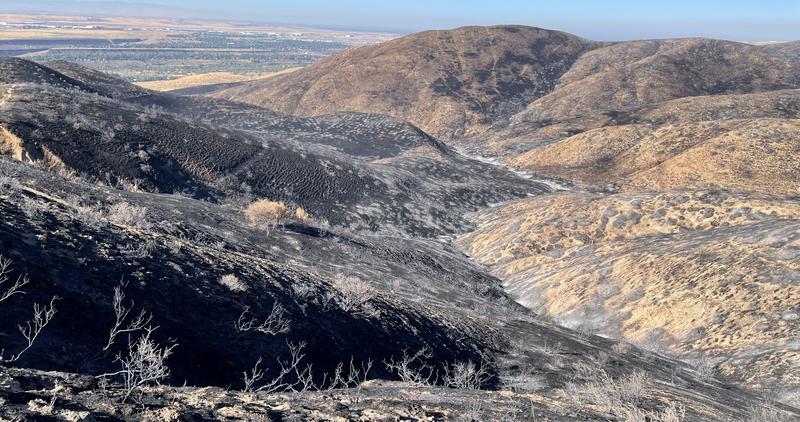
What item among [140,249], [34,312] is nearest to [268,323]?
[140,249]

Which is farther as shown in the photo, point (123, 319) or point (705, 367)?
point (705, 367)

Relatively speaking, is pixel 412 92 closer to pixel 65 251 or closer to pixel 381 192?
pixel 381 192

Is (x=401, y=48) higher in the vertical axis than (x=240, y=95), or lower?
higher

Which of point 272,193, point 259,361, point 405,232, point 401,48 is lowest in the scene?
point 405,232

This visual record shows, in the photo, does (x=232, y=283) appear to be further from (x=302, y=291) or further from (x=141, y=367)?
(x=141, y=367)

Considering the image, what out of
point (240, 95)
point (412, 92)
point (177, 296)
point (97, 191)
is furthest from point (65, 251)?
point (240, 95)

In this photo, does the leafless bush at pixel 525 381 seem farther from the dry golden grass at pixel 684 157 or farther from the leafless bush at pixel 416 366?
the dry golden grass at pixel 684 157
